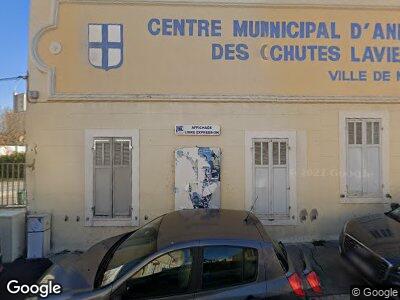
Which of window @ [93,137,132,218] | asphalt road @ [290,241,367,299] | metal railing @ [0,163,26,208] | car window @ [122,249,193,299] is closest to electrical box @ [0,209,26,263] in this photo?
metal railing @ [0,163,26,208]

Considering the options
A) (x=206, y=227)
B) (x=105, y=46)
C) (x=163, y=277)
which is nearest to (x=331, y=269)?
(x=206, y=227)

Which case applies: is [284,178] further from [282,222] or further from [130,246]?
[130,246]

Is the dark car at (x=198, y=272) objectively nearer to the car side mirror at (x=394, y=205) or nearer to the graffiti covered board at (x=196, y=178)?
the graffiti covered board at (x=196, y=178)

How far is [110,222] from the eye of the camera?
692cm

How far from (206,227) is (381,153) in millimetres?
5296

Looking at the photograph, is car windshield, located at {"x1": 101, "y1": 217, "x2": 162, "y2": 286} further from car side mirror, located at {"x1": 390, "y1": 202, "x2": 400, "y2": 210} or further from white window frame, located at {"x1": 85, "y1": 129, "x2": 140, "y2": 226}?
car side mirror, located at {"x1": 390, "y1": 202, "x2": 400, "y2": 210}

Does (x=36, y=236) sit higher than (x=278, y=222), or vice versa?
(x=278, y=222)

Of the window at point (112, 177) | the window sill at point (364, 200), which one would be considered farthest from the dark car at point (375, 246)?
the window at point (112, 177)

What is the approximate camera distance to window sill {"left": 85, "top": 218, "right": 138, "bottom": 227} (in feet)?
Answer: 22.6

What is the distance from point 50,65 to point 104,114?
56.5 inches

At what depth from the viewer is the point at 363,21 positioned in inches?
291

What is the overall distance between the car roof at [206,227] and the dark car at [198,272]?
0.01 m

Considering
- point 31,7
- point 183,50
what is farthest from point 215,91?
point 31,7

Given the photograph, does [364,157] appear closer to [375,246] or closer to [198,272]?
[375,246]
